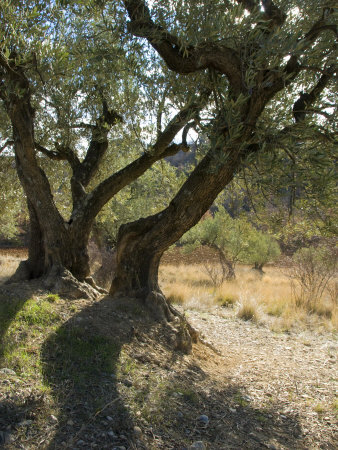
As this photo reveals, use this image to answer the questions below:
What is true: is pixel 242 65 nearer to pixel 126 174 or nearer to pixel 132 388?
pixel 126 174

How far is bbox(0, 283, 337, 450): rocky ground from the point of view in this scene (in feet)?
10.0

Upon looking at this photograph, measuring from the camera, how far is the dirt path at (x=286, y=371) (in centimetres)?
426

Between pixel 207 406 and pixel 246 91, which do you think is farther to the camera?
pixel 246 91

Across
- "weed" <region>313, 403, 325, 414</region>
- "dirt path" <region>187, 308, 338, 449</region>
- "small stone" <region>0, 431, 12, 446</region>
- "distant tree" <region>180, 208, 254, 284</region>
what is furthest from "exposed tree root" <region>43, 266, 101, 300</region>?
"distant tree" <region>180, 208, 254, 284</region>

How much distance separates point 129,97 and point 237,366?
545 cm


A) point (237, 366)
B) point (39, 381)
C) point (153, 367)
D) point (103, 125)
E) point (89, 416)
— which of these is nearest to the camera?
point (89, 416)

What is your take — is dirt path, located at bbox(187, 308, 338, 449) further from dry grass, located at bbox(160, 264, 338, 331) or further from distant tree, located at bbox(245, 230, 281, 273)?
distant tree, located at bbox(245, 230, 281, 273)

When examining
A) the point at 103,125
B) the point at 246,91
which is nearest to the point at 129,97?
the point at 103,125

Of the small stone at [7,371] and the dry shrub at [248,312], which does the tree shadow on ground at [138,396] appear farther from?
the dry shrub at [248,312]

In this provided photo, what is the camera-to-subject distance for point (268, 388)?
519 cm

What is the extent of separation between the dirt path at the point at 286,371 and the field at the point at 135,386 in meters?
0.02

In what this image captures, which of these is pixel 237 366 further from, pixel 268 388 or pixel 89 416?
pixel 89 416

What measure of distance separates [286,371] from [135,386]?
10.7 feet

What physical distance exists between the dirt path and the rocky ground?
0.02 metres
